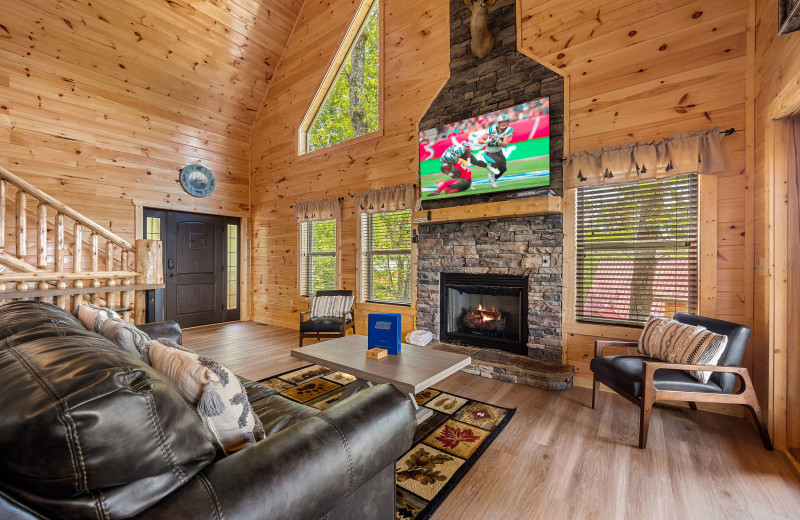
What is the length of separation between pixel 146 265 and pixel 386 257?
2.73m

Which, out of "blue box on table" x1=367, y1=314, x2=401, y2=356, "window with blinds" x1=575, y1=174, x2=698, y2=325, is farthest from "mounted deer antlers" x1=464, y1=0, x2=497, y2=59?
"blue box on table" x1=367, y1=314, x2=401, y2=356

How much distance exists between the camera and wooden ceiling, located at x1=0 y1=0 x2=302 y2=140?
171 inches

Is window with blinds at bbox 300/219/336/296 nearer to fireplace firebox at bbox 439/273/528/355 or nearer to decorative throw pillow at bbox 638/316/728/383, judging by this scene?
fireplace firebox at bbox 439/273/528/355

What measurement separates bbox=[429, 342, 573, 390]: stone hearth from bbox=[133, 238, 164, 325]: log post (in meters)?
3.33

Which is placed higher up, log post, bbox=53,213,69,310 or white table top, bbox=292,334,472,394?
log post, bbox=53,213,69,310

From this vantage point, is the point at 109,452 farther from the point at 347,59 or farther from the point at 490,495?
the point at 347,59

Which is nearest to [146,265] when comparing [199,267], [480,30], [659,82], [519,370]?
[199,267]

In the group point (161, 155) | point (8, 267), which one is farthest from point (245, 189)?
point (8, 267)

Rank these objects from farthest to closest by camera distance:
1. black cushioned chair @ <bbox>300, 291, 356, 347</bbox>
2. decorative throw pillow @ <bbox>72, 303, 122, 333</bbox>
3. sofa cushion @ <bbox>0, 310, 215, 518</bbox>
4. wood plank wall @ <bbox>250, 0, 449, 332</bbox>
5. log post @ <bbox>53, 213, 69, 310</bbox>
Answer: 1. wood plank wall @ <bbox>250, 0, 449, 332</bbox>
2. black cushioned chair @ <bbox>300, 291, 356, 347</bbox>
3. log post @ <bbox>53, 213, 69, 310</bbox>
4. decorative throw pillow @ <bbox>72, 303, 122, 333</bbox>
5. sofa cushion @ <bbox>0, 310, 215, 518</bbox>

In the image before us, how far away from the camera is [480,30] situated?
148 inches

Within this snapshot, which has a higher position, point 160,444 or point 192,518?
point 160,444

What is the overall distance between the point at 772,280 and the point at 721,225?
73cm

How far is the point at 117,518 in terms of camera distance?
705 millimetres

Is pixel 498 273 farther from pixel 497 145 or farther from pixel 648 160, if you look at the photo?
pixel 648 160
